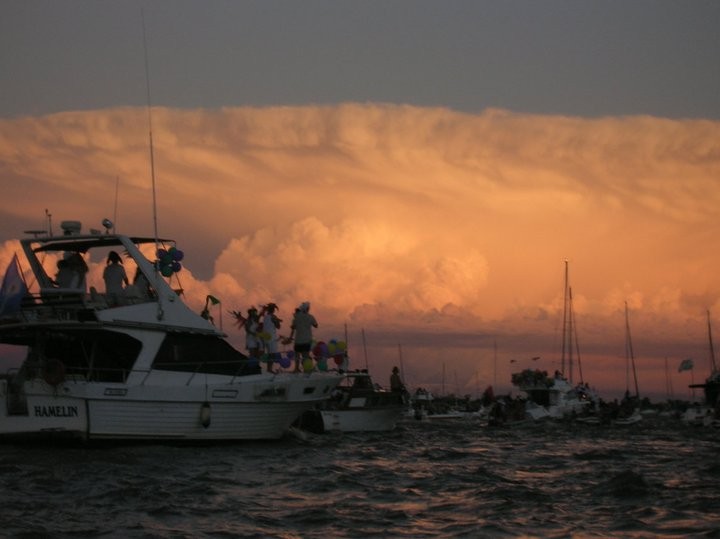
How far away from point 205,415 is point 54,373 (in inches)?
157

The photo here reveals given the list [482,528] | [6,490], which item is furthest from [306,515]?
[6,490]

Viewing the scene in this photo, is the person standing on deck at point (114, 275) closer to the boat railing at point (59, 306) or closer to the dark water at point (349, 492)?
the boat railing at point (59, 306)

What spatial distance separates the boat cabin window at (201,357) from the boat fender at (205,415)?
3.05ft

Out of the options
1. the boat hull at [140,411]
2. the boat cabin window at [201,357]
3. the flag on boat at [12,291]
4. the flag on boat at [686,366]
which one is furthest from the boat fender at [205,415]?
the flag on boat at [686,366]

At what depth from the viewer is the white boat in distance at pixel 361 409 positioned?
39.0 meters

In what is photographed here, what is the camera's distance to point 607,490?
19.4 m

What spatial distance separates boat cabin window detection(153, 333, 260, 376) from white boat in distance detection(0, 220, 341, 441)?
0.09 ft

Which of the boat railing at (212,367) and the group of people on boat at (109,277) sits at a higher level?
the group of people on boat at (109,277)

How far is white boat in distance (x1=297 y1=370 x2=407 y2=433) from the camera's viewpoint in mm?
39000

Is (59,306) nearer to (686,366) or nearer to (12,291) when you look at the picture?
(12,291)

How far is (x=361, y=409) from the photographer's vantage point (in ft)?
129

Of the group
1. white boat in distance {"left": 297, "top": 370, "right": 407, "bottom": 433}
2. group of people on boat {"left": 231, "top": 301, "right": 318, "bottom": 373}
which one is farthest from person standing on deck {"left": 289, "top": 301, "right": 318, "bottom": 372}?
white boat in distance {"left": 297, "top": 370, "right": 407, "bottom": 433}

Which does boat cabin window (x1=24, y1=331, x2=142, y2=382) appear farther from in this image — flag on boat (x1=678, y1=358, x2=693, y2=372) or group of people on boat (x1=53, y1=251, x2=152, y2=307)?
flag on boat (x1=678, y1=358, x2=693, y2=372)

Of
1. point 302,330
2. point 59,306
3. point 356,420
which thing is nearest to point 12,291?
point 59,306
